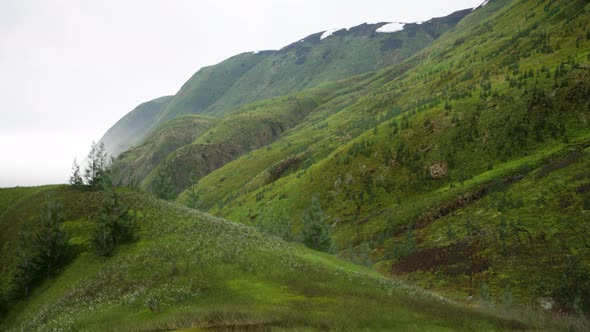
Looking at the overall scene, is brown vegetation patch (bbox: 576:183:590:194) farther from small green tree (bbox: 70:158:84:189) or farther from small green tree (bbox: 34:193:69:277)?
small green tree (bbox: 70:158:84:189)

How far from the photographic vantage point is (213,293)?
74.8 feet

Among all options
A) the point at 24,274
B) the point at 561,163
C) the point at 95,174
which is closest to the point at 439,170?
the point at 561,163

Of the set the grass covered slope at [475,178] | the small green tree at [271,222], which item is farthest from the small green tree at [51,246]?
the small green tree at [271,222]

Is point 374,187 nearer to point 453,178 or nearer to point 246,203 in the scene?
point 453,178

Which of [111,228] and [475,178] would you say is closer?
[111,228]

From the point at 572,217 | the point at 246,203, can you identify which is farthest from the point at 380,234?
the point at 246,203

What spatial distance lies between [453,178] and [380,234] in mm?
15503

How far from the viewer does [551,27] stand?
286 feet

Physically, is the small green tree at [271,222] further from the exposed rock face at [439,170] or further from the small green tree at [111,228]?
the small green tree at [111,228]

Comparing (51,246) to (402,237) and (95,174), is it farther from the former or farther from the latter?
(402,237)

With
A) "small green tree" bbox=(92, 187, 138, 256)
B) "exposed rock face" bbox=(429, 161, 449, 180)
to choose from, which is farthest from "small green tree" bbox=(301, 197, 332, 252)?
"small green tree" bbox=(92, 187, 138, 256)

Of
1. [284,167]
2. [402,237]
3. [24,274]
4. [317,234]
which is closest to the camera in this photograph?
[24,274]

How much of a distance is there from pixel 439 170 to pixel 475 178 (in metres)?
7.89

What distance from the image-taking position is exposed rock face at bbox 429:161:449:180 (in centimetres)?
5690
